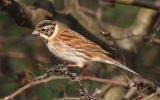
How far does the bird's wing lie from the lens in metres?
5.43

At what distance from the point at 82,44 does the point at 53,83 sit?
80 centimetres

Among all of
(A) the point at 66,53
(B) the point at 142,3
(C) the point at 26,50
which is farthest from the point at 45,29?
(C) the point at 26,50

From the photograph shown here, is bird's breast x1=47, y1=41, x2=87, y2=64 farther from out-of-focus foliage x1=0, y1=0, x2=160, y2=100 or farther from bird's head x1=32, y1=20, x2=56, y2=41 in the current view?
out-of-focus foliage x1=0, y1=0, x2=160, y2=100

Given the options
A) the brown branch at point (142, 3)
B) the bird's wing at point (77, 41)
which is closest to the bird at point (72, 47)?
the bird's wing at point (77, 41)

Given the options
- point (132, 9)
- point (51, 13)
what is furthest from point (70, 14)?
point (132, 9)

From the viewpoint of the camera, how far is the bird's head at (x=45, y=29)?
5164 millimetres

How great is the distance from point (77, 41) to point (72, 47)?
0.33ft

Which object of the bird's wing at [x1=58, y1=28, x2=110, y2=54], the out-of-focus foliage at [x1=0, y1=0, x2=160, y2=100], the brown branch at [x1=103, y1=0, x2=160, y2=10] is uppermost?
the brown branch at [x1=103, y1=0, x2=160, y2=10]

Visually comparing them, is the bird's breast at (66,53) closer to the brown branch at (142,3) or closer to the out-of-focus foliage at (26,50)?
the brown branch at (142,3)

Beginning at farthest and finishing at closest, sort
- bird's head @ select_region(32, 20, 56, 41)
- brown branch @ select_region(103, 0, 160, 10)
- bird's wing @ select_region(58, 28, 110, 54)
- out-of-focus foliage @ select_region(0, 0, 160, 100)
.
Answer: out-of-focus foliage @ select_region(0, 0, 160, 100) → brown branch @ select_region(103, 0, 160, 10) → bird's wing @ select_region(58, 28, 110, 54) → bird's head @ select_region(32, 20, 56, 41)

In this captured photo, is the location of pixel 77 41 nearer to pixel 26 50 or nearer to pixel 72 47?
pixel 72 47

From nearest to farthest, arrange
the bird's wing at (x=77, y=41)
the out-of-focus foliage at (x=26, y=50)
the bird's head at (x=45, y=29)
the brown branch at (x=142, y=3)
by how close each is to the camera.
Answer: the bird's head at (x=45, y=29) → the bird's wing at (x=77, y=41) → the brown branch at (x=142, y=3) → the out-of-focus foliage at (x=26, y=50)

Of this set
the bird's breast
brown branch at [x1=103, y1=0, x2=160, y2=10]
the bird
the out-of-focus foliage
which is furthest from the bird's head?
the out-of-focus foliage

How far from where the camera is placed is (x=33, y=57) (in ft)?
23.6
